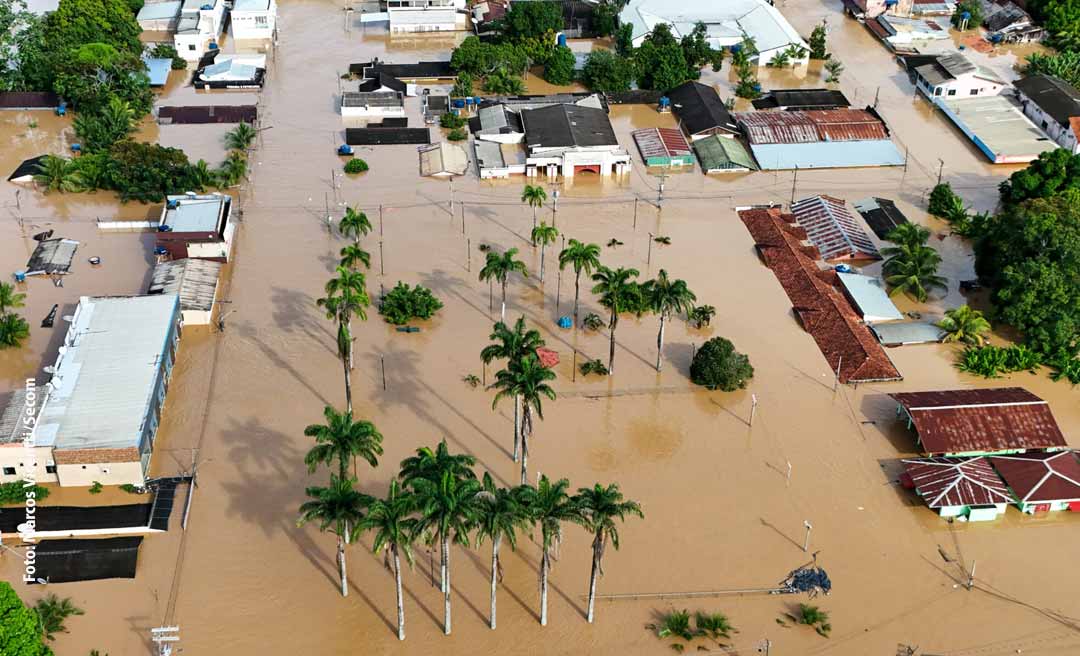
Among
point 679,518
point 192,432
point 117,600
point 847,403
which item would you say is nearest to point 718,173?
point 847,403

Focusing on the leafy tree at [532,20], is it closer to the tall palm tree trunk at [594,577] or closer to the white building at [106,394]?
the white building at [106,394]

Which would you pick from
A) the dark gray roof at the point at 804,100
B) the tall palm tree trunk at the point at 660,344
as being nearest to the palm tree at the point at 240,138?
the tall palm tree trunk at the point at 660,344

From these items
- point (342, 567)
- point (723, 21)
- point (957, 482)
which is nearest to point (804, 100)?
point (723, 21)

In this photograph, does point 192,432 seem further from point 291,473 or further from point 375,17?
point 375,17

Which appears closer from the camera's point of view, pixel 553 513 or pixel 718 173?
pixel 553 513

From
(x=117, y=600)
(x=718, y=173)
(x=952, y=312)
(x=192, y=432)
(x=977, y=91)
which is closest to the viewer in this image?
(x=117, y=600)

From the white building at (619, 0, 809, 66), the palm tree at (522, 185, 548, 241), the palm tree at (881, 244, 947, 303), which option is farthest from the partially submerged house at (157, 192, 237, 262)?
the white building at (619, 0, 809, 66)
